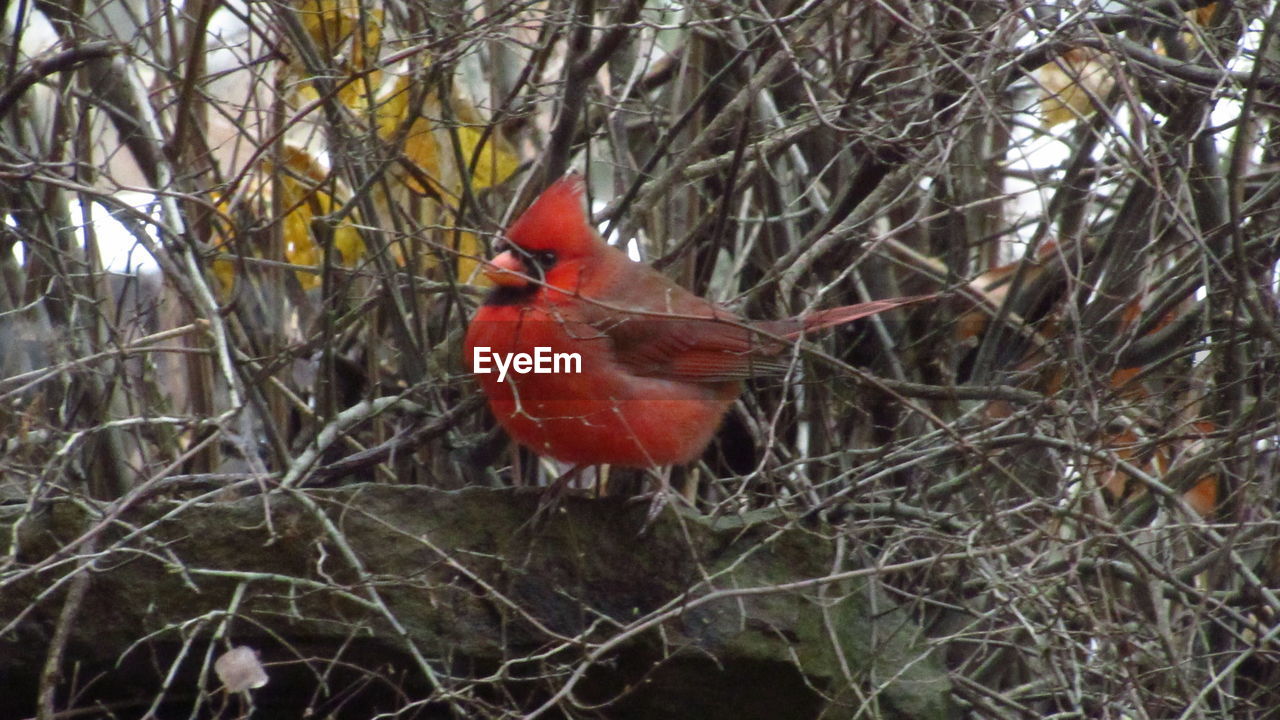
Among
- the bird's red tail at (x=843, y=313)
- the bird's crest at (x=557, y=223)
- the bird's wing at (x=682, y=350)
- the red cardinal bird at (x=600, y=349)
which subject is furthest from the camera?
the bird's wing at (x=682, y=350)

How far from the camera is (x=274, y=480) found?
237 cm

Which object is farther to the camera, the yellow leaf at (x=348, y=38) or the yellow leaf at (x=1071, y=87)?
the yellow leaf at (x=1071, y=87)

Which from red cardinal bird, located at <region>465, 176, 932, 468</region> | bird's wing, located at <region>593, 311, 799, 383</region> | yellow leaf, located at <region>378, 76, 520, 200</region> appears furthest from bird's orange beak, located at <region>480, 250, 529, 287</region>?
yellow leaf, located at <region>378, 76, 520, 200</region>

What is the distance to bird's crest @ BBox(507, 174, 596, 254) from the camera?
2.95 metres

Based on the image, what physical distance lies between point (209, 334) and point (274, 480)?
1.31 ft

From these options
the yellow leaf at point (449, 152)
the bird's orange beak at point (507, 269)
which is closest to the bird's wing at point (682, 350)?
the bird's orange beak at point (507, 269)

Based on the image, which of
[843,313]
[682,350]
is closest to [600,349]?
[682,350]

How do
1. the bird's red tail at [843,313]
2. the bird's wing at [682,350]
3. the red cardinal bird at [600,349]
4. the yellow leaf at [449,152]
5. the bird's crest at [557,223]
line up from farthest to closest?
the yellow leaf at [449,152]
the bird's wing at [682,350]
the bird's red tail at [843,313]
the bird's crest at [557,223]
the red cardinal bird at [600,349]

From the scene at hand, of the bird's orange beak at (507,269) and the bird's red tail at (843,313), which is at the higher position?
the bird's orange beak at (507,269)

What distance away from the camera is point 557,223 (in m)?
2.98

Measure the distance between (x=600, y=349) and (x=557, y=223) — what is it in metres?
0.27

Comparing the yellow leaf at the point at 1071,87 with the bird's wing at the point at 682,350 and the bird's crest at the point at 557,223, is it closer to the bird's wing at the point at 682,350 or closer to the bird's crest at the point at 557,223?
the bird's wing at the point at 682,350

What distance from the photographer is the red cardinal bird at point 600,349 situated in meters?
2.82

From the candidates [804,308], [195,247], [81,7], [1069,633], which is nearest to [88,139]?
[81,7]
